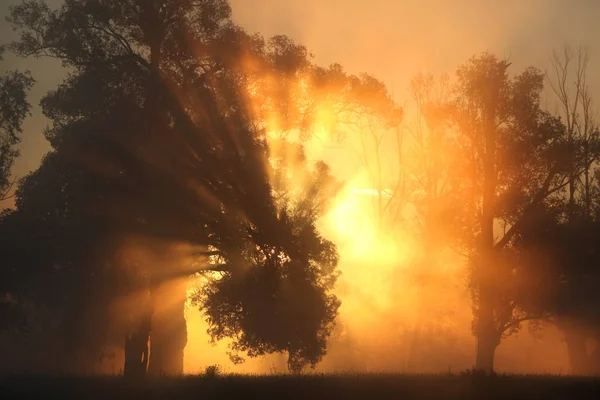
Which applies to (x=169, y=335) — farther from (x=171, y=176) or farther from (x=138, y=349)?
(x=171, y=176)

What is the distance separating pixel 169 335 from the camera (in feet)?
105

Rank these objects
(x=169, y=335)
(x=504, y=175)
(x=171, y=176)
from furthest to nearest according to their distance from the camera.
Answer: (x=504, y=175) < (x=169, y=335) < (x=171, y=176)

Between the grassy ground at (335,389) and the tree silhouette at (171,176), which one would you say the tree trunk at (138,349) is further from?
the grassy ground at (335,389)

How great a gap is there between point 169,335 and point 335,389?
15.7 metres

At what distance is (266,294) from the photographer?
26391 millimetres

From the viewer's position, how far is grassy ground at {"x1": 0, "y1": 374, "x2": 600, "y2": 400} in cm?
1816

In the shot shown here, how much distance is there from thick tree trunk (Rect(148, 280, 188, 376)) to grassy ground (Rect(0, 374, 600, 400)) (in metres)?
9.52

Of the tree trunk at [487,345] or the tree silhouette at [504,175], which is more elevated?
the tree silhouette at [504,175]

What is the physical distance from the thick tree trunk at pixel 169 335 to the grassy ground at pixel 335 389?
952 centimetres

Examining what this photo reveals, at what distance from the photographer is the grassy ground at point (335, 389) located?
59.6 ft

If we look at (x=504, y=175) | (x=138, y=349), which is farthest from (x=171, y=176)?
(x=504, y=175)

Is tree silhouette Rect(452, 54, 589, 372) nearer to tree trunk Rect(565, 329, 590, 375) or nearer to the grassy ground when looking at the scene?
tree trunk Rect(565, 329, 590, 375)

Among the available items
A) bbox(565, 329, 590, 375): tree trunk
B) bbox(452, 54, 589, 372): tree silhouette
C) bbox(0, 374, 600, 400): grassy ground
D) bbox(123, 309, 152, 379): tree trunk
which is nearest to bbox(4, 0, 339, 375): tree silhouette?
bbox(123, 309, 152, 379): tree trunk

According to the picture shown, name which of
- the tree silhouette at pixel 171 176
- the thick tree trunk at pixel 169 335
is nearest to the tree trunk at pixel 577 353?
the tree silhouette at pixel 171 176
